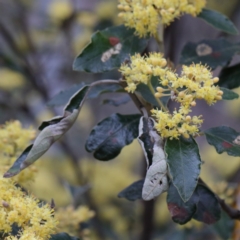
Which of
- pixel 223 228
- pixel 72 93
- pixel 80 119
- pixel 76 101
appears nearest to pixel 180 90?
pixel 76 101

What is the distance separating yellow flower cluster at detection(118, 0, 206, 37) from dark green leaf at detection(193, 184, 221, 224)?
28 centimetres

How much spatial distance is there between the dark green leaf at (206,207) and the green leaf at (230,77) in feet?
0.76

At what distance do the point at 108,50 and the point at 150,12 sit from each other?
0.36 feet

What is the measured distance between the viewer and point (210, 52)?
0.95 metres

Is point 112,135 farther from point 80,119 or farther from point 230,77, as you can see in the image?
point 80,119

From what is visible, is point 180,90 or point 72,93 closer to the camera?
point 180,90

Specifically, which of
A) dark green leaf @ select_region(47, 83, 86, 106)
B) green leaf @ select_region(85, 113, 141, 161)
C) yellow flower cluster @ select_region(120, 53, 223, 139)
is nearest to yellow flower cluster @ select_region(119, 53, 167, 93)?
yellow flower cluster @ select_region(120, 53, 223, 139)

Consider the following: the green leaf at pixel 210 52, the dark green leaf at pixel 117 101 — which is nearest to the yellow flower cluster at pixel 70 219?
the dark green leaf at pixel 117 101

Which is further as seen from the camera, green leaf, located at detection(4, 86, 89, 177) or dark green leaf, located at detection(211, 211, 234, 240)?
dark green leaf, located at detection(211, 211, 234, 240)

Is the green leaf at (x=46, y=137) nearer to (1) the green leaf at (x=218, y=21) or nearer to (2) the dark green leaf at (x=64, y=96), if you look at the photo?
(2) the dark green leaf at (x=64, y=96)

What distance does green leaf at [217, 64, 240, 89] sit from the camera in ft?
3.05

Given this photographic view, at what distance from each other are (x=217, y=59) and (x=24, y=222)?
0.49m

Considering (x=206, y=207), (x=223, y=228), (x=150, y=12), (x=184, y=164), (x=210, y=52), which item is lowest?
(x=223, y=228)

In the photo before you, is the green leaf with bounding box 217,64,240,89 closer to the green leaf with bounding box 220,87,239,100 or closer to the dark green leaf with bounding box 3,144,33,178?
the green leaf with bounding box 220,87,239,100
